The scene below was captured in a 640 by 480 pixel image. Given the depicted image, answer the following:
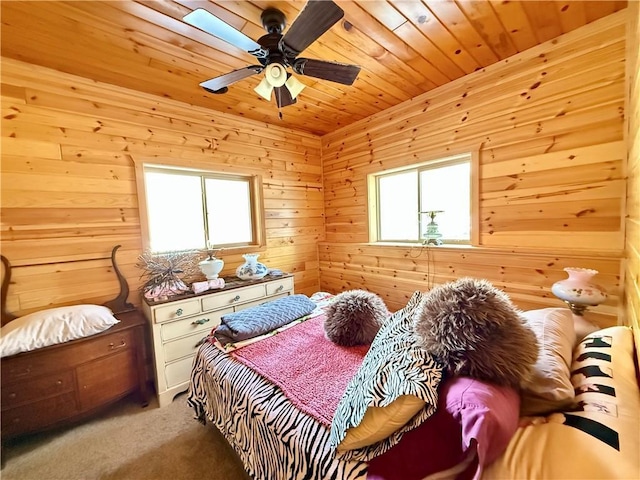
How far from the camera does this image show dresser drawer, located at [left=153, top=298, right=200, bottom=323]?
6.57 feet

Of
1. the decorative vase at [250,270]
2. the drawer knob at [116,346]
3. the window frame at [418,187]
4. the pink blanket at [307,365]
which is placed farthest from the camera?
the decorative vase at [250,270]

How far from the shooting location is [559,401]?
75 centimetres

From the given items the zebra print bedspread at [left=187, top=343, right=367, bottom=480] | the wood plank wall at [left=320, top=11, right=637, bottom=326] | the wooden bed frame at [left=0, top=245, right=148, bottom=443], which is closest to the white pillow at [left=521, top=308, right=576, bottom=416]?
the zebra print bedspread at [left=187, top=343, right=367, bottom=480]

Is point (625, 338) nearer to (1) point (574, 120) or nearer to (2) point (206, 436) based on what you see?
(1) point (574, 120)

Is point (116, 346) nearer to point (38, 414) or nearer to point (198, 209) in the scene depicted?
point (38, 414)

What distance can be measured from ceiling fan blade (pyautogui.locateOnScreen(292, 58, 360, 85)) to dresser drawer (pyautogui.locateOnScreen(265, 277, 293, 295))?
6.31 ft

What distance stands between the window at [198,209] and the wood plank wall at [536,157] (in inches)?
70.1

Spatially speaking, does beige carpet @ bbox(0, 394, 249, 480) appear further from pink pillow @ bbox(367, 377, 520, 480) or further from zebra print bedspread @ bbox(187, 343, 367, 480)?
pink pillow @ bbox(367, 377, 520, 480)

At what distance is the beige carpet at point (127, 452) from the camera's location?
4.73 ft

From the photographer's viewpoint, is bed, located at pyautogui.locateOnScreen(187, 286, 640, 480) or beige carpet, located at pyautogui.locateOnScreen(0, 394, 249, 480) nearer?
bed, located at pyautogui.locateOnScreen(187, 286, 640, 480)

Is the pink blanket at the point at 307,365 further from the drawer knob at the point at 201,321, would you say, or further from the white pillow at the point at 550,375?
the drawer knob at the point at 201,321

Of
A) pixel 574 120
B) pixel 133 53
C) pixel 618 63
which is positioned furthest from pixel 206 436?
pixel 618 63

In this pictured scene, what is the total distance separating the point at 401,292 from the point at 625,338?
6.21 ft

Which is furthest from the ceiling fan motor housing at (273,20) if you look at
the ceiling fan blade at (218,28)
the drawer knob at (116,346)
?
the drawer knob at (116,346)
